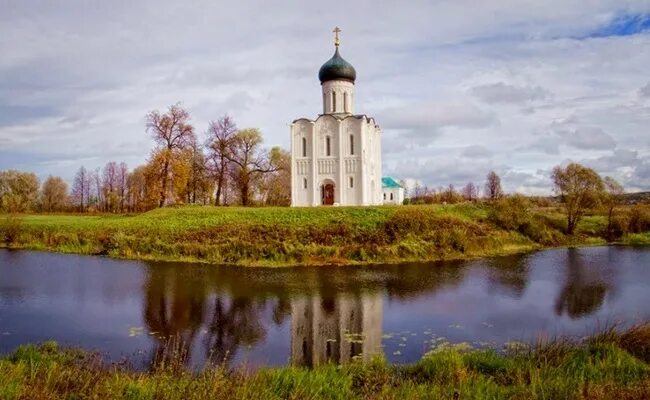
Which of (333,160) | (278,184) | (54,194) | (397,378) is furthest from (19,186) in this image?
(397,378)

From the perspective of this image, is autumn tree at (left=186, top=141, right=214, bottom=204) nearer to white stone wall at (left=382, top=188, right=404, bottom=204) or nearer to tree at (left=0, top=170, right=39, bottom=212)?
white stone wall at (left=382, top=188, right=404, bottom=204)

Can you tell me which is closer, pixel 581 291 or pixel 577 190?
pixel 581 291

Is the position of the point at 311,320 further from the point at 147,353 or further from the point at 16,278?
the point at 16,278

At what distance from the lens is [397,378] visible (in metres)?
8.33

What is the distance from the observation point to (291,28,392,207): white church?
4166 cm

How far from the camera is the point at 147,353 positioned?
10820 mm

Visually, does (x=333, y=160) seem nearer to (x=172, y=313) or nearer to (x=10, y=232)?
(x=10, y=232)

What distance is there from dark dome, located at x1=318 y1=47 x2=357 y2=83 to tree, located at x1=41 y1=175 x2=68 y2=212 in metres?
53.3

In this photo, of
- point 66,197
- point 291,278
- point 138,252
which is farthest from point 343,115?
point 66,197

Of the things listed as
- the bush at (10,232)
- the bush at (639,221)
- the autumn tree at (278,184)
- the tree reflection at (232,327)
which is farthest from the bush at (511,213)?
the bush at (10,232)

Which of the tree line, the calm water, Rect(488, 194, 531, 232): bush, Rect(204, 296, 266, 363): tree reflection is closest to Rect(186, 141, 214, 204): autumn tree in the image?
the tree line

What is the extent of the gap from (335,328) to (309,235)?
599 inches

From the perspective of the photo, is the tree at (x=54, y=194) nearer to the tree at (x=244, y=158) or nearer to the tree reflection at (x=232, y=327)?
the tree at (x=244, y=158)

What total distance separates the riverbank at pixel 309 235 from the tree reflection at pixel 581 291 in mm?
5786
